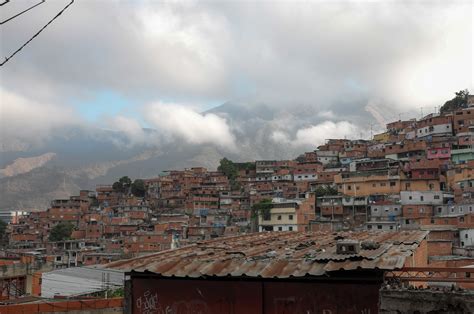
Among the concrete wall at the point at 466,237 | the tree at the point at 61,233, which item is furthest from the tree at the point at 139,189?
the concrete wall at the point at 466,237

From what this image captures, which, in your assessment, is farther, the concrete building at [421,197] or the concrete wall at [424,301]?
the concrete building at [421,197]

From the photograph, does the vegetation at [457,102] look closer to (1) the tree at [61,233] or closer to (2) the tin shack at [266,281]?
(1) the tree at [61,233]

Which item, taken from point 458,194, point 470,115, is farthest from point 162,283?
point 470,115

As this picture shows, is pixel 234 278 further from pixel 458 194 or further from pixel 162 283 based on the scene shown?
pixel 458 194

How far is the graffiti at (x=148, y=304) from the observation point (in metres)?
8.94

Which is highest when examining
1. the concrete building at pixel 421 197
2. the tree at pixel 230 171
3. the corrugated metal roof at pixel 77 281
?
the tree at pixel 230 171

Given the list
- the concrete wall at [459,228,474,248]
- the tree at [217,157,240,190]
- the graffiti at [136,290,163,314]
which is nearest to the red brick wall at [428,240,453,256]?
the concrete wall at [459,228,474,248]

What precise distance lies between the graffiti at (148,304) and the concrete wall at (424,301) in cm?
421

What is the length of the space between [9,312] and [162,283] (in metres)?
14.9

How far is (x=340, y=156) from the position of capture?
75.7 metres

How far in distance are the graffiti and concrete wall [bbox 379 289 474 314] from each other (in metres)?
4.21

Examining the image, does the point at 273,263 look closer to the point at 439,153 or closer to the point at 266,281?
the point at 266,281

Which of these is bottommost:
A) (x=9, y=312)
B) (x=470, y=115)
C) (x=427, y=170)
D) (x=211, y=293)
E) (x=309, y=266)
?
(x=9, y=312)

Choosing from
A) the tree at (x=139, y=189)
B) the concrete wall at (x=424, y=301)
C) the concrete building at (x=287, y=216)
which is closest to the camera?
the concrete wall at (x=424, y=301)
